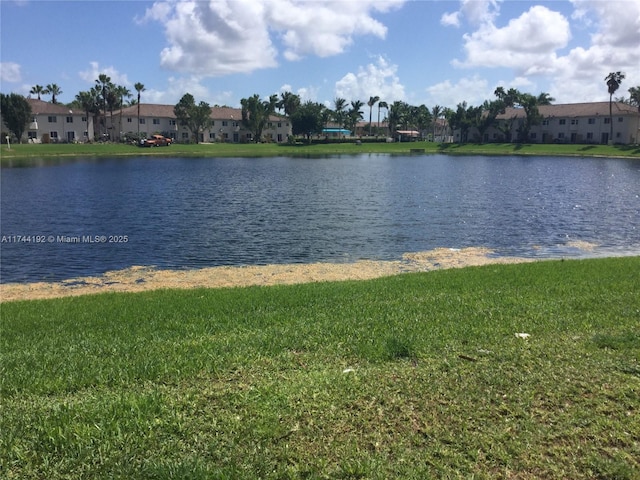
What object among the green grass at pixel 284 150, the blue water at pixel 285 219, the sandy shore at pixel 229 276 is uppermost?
the green grass at pixel 284 150

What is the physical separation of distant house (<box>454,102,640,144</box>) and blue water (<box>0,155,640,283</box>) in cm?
6515

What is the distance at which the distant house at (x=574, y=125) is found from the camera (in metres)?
110

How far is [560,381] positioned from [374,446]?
254 cm

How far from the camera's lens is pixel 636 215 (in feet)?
107

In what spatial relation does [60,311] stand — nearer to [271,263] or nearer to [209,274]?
[209,274]

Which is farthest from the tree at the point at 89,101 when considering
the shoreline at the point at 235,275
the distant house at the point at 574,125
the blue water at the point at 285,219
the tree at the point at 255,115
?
the shoreline at the point at 235,275

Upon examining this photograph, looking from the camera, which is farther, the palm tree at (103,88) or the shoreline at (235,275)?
the palm tree at (103,88)

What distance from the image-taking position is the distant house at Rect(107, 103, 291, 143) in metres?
123

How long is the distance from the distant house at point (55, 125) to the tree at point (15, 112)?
5329mm

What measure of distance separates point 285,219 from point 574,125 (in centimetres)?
11000

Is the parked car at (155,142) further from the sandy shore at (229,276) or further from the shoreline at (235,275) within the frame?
the sandy shore at (229,276)

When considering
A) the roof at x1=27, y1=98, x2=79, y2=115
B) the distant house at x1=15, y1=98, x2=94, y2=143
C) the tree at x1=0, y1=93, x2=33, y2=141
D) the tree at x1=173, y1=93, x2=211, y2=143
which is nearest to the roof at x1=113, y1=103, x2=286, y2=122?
the tree at x1=173, y1=93, x2=211, y2=143

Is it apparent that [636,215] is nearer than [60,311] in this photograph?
No

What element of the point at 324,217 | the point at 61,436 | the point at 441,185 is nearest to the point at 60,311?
the point at 61,436
